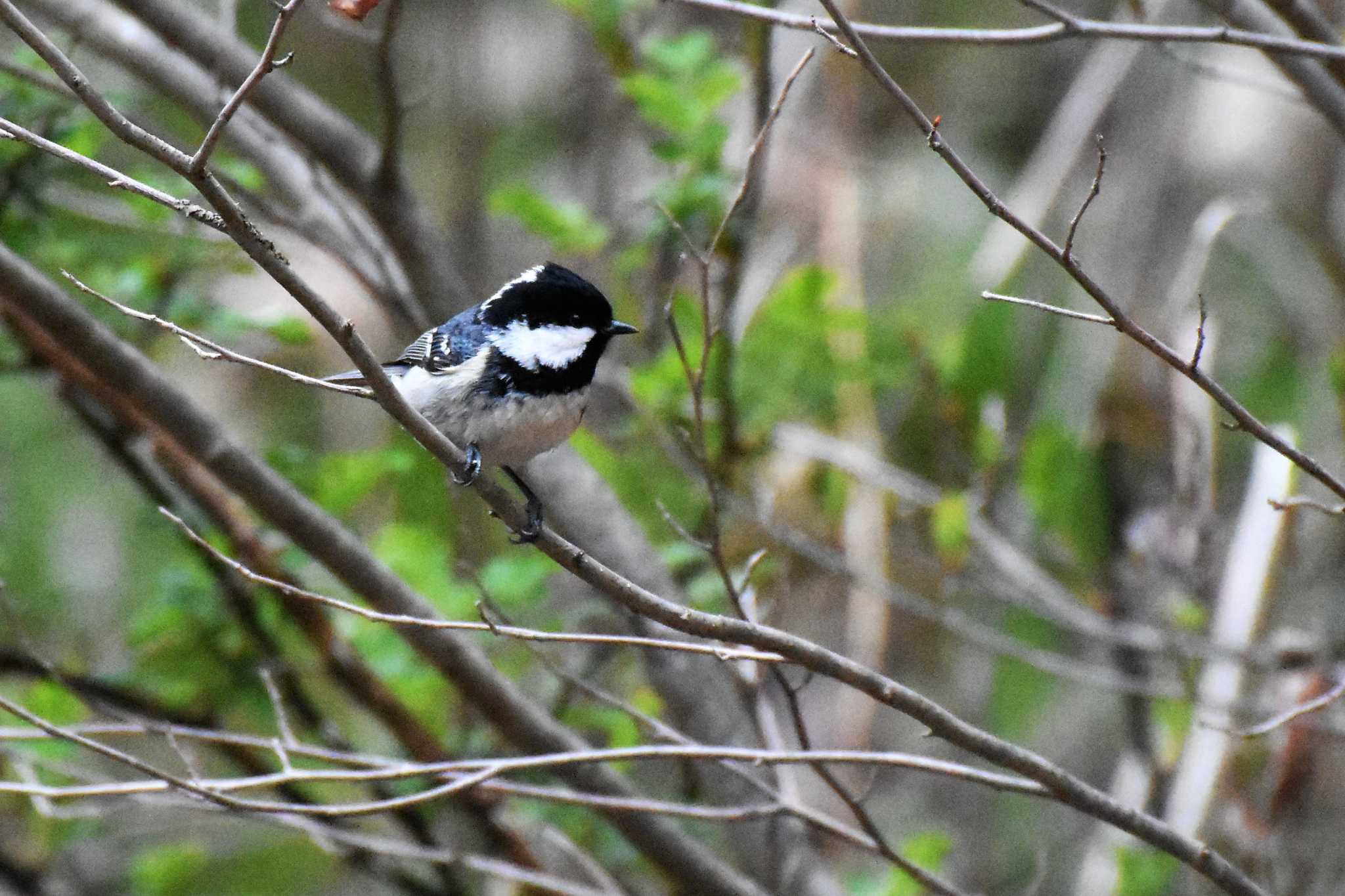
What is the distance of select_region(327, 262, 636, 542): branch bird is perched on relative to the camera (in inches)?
121

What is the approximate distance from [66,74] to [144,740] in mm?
4880

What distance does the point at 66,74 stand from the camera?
69.0 inches

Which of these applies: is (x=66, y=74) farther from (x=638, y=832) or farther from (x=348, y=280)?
(x=348, y=280)

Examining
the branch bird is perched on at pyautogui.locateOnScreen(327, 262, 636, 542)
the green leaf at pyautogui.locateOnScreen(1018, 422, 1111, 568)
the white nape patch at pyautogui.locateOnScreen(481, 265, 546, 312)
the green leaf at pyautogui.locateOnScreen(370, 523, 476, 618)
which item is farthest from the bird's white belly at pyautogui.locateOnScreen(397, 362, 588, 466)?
the green leaf at pyautogui.locateOnScreen(1018, 422, 1111, 568)

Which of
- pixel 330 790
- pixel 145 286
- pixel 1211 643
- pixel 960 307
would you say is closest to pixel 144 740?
pixel 330 790

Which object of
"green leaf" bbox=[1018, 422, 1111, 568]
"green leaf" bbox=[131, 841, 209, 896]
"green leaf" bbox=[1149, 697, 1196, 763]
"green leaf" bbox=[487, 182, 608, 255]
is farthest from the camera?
"green leaf" bbox=[1018, 422, 1111, 568]

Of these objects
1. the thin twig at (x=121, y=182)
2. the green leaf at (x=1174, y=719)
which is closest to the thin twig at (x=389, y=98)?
the thin twig at (x=121, y=182)

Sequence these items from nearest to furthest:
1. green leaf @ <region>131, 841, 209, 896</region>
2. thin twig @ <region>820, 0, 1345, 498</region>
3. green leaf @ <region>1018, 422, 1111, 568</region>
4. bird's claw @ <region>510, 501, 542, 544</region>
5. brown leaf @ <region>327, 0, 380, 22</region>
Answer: thin twig @ <region>820, 0, 1345, 498</region>, brown leaf @ <region>327, 0, 380, 22</region>, bird's claw @ <region>510, 501, 542, 544</region>, green leaf @ <region>131, 841, 209, 896</region>, green leaf @ <region>1018, 422, 1111, 568</region>

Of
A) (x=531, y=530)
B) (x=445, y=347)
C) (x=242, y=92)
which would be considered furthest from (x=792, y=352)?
(x=242, y=92)

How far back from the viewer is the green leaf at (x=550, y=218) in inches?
151

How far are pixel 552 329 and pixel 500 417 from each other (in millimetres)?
316

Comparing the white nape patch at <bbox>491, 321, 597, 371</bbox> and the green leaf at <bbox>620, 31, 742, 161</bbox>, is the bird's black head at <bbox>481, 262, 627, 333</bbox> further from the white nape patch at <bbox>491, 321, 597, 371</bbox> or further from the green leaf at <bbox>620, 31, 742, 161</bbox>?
the green leaf at <bbox>620, 31, 742, 161</bbox>

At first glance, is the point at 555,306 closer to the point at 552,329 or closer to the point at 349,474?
the point at 552,329

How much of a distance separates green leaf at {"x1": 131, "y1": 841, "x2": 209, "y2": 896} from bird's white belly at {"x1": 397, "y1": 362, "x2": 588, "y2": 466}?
6.07 feet
